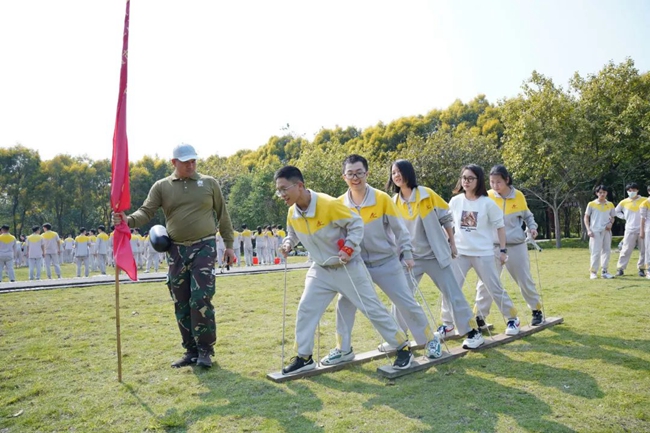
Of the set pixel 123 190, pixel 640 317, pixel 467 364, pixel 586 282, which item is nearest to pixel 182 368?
pixel 123 190

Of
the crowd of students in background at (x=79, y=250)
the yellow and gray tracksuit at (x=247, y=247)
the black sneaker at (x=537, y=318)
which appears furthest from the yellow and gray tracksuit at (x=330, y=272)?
the yellow and gray tracksuit at (x=247, y=247)

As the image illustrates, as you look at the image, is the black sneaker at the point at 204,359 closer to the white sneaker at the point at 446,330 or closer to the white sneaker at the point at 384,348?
the white sneaker at the point at 384,348

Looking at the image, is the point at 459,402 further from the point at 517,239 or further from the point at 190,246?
the point at 517,239

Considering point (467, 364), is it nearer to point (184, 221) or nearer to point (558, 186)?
point (184, 221)

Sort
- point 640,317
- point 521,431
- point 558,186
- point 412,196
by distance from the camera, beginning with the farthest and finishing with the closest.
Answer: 1. point 558,186
2. point 640,317
3. point 412,196
4. point 521,431

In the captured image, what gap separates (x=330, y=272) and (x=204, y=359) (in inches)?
68.8

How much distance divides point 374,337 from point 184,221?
305 cm

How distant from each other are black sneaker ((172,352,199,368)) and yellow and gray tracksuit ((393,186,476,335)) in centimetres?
270

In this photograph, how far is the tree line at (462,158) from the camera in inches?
1112

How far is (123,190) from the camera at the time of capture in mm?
5699

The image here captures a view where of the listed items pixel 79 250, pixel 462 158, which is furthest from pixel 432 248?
pixel 462 158

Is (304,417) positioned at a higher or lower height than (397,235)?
lower

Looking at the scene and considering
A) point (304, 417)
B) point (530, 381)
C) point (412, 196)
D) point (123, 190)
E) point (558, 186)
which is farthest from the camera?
point (558, 186)

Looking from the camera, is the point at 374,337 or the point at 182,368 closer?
the point at 182,368
